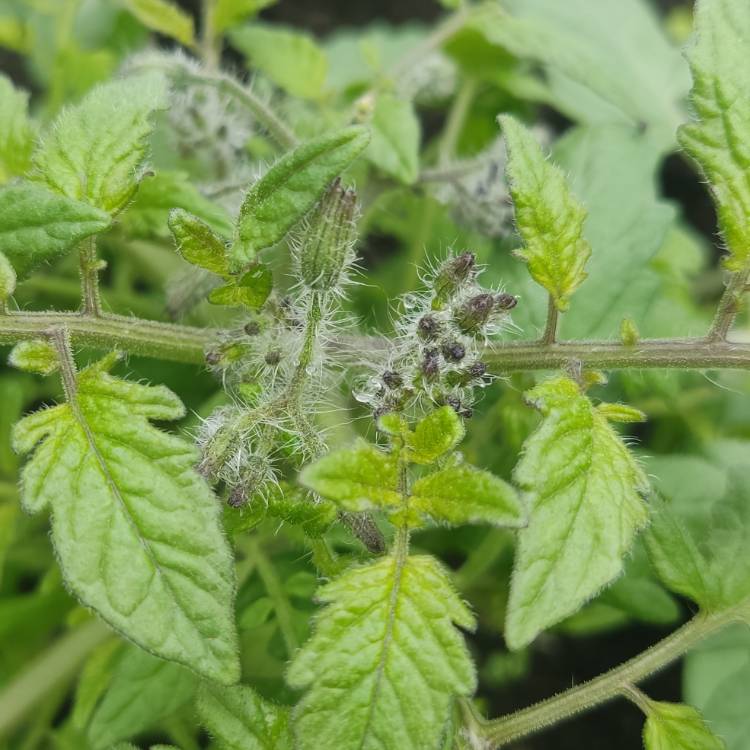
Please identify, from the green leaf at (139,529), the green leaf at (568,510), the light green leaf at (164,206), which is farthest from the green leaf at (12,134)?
the green leaf at (568,510)

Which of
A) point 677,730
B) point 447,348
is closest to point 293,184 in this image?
point 447,348

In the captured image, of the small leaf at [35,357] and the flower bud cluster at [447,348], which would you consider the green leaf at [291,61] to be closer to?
the flower bud cluster at [447,348]

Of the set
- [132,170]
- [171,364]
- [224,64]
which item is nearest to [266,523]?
[171,364]

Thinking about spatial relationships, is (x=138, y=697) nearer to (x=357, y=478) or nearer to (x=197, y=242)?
(x=357, y=478)

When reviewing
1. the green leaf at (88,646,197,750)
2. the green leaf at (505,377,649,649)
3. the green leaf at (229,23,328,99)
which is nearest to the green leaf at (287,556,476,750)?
the green leaf at (505,377,649,649)

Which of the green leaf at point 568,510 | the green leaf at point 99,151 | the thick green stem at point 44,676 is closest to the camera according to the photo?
the green leaf at point 568,510

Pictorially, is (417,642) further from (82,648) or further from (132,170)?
(82,648)
